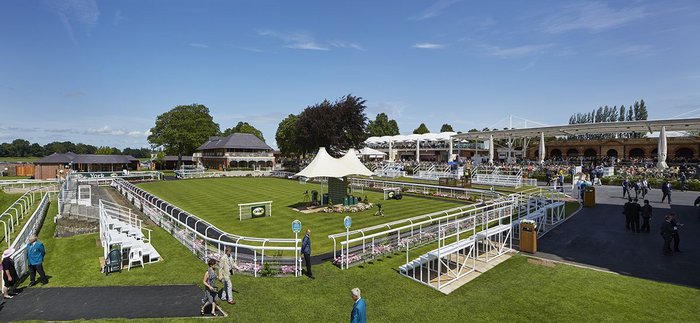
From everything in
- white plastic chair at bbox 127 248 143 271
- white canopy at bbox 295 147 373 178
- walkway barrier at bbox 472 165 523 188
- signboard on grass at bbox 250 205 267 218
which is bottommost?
white plastic chair at bbox 127 248 143 271

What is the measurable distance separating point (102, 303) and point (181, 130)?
263 ft

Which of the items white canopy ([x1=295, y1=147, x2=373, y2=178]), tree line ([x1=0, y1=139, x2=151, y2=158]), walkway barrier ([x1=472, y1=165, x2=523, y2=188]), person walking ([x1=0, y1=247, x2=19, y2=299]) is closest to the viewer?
person walking ([x1=0, y1=247, x2=19, y2=299])

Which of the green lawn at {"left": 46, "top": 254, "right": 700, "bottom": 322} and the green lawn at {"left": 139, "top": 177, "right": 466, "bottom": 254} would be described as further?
the green lawn at {"left": 139, "top": 177, "right": 466, "bottom": 254}

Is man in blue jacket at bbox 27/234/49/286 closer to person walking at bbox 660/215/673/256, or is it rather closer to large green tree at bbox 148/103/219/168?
person walking at bbox 660/215/673/256

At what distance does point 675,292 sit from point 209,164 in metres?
84.1

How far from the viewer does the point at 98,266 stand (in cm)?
1306

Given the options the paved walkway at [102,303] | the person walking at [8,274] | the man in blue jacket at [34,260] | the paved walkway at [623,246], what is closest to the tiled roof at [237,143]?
the man in blue jacket at [34,260]

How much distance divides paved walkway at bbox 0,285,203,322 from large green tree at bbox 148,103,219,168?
77.1 m

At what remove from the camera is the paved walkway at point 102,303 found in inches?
352

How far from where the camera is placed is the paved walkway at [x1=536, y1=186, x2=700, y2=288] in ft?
37.3

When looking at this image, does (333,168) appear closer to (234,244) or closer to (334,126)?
(234,244)

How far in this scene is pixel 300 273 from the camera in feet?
38.7

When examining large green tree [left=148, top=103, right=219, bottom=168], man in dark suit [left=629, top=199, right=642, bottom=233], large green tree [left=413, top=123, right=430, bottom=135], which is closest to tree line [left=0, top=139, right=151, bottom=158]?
large green tree [left=148, top=103, right=219, bottom=168]

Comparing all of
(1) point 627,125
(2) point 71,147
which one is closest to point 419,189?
(1) point 627,125
